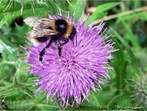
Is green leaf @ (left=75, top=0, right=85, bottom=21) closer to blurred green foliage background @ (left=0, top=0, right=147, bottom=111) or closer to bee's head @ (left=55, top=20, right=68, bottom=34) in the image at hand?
blurred green foliage background @ (left=0, top=0, right=147, bottom=111)

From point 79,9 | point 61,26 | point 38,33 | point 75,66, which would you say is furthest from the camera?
point 79,9

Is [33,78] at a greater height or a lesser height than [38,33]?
lesser

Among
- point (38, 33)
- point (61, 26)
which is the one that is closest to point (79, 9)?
point (61, 26)

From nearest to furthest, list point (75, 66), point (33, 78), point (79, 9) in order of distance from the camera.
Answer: point (75, 66), point (33, 78), point (79, 9)

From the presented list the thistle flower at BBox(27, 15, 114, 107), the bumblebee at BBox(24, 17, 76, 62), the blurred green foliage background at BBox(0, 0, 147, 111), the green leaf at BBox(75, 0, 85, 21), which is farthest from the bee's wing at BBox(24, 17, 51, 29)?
the green leaf at BBox(75, 0, 85, 21)

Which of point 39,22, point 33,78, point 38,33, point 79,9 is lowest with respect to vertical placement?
point 33,78

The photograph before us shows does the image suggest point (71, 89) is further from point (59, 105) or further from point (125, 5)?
point (125, 5)

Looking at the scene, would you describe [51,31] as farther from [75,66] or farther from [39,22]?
[75,66]

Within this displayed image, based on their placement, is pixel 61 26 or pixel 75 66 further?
pixel 75 66

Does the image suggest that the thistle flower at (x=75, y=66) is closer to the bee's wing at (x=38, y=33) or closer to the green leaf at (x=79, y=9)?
the bee's wing at (x=38, y=33)
